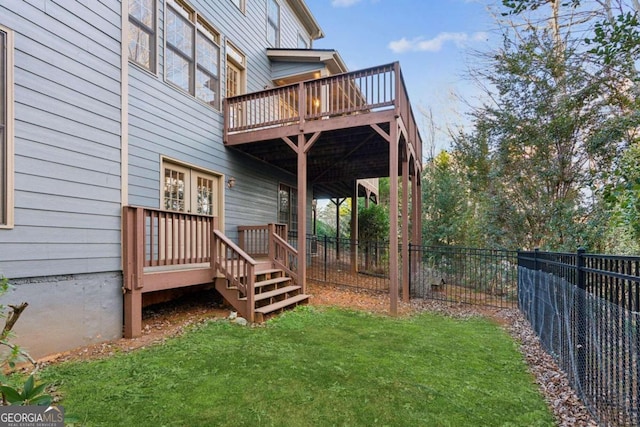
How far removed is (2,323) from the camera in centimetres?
328

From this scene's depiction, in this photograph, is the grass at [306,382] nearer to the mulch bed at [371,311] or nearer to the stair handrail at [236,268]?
the mulch bed at [371,311]

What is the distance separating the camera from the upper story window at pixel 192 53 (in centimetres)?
617

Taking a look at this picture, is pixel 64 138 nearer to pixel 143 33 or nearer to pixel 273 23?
pixel 143 33

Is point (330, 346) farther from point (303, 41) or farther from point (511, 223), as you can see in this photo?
point (303, 41)

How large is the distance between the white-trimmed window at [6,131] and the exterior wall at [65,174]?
0.06 meters

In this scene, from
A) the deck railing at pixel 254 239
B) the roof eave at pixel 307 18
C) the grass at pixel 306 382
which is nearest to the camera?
the grass at pixel 306 382

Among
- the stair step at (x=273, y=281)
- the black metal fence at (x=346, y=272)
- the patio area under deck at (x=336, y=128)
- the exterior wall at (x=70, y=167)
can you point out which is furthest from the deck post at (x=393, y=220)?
the exterior wall at (x=70, y=167)

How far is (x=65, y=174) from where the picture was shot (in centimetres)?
385

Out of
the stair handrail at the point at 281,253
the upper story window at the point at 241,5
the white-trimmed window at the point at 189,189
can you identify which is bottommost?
the stair handrail at the point at 281,253

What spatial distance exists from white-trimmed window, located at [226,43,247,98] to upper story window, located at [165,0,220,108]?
53cm

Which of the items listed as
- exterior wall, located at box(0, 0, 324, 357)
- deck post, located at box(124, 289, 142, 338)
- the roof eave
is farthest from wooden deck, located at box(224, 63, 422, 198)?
the roof eave

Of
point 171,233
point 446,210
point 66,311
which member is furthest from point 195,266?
point 446,210

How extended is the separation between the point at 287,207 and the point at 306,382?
8.02 m

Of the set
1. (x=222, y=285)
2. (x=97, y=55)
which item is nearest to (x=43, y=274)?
(x=222, y=285)
